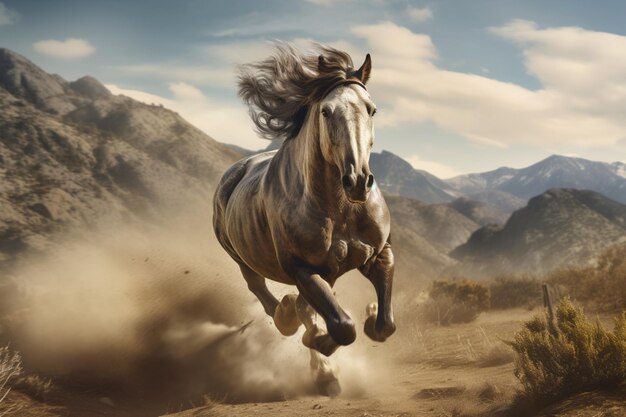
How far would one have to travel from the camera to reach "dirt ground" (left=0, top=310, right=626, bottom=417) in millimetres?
4805

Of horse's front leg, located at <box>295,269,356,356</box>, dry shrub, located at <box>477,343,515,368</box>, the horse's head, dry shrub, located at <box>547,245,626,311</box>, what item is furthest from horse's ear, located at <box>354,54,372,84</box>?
dry shrub, located at <box>547,245,626,311</box>

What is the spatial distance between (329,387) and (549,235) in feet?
126

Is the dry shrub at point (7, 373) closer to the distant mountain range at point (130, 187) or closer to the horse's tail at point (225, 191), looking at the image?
the horse's tail at point (225, 191)

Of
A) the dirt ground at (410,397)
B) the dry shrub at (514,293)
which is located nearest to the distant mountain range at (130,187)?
the dry shrub at (514,293)

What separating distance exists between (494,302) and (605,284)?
4903mm

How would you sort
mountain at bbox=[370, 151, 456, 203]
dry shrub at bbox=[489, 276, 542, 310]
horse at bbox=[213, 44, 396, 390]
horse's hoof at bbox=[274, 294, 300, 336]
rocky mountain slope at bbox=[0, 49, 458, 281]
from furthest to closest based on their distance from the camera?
mountain at bbox=[370, 151, 456, 203], rocky mountain slope at bbox=[0, 49, 458, 281], dry shrub at bbox=[489, 276, 542, 310], horse's hoof at bbox=[274, 294, 300, 336], horse at bbox=[213, 44, 396, 390]

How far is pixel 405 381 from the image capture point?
23.7 ft

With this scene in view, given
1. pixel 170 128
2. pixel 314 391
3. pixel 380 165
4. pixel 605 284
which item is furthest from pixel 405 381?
pixel 380 165

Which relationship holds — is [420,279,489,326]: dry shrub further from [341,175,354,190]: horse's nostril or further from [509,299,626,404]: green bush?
[341,175,354,190]: horse's nostril

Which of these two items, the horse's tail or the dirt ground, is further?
the horse's tail

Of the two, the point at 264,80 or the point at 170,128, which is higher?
the point at 170,128

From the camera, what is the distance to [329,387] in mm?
5473

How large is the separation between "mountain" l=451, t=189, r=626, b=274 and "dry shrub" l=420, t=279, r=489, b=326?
16.9 meters

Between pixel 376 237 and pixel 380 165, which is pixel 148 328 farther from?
pixel 380 165
